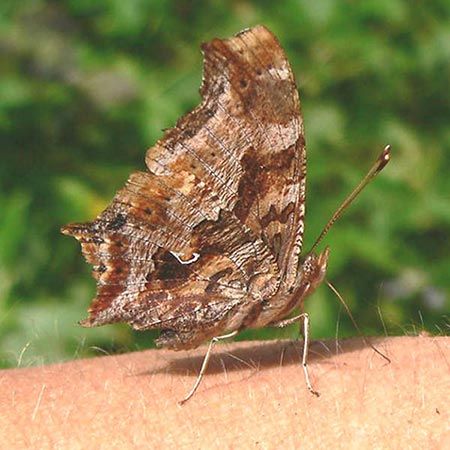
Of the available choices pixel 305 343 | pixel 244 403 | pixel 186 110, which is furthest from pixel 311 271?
pixel 186 110

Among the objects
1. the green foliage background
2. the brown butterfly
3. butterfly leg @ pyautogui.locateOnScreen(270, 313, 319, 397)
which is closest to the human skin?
butterfly leg @ pyautogui.locateOnScreen(270, 313, 319, 397)

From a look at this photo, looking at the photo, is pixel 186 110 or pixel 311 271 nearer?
pixel 311 271

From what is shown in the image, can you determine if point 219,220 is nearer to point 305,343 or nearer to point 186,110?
point 305,343

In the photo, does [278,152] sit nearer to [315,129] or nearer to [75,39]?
[315,129]

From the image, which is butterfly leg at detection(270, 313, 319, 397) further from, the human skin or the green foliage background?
the green foliage background

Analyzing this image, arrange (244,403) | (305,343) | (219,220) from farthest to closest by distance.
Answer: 1. (219,220)
2. (305,343)
3. (244,403)

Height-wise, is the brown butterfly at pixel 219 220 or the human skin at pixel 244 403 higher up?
the brown butterfly at pixel 219 220

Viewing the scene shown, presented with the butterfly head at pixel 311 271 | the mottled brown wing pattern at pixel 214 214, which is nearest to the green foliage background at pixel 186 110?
the mottled brown wing pattern at pixel 214 214

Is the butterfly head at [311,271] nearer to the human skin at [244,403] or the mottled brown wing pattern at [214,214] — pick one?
the mottled brown wing pattern at [214,214]
